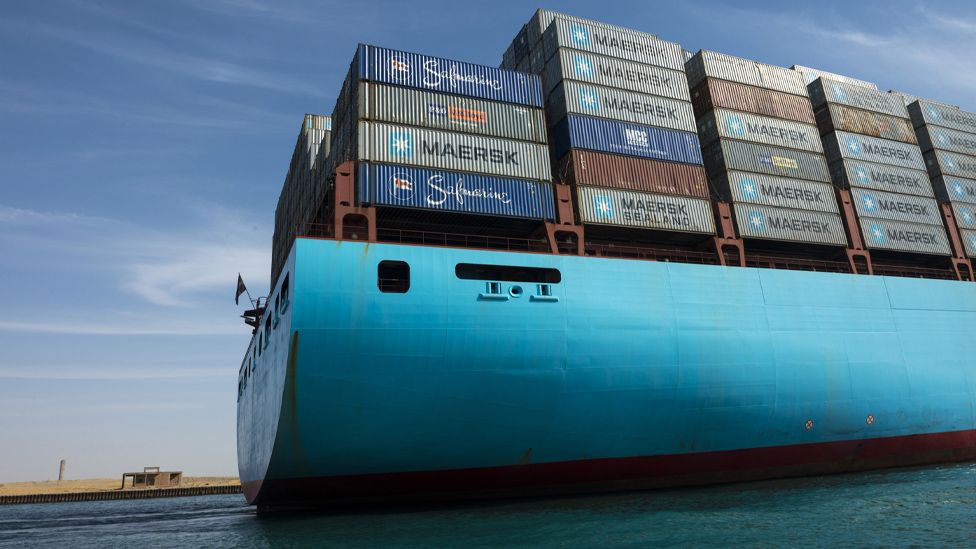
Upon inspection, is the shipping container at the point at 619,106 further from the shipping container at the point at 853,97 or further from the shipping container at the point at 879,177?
the shipping container at the point at 853,97

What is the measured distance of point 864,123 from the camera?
108 feet

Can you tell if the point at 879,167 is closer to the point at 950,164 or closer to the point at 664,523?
the point at 950,164

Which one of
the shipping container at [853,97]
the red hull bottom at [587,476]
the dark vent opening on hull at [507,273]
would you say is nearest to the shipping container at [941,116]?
the shipping container at [853,97]

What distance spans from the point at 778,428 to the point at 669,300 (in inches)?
264

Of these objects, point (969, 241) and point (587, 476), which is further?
point (969, 241)

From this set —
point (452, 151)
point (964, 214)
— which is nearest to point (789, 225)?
point (964, 214)

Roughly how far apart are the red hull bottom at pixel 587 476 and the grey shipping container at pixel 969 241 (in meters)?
13.9

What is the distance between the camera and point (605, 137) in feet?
82.4

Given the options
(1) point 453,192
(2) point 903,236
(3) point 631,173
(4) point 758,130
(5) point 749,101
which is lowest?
(2) point 903,236

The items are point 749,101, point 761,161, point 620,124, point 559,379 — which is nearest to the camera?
point 559,379

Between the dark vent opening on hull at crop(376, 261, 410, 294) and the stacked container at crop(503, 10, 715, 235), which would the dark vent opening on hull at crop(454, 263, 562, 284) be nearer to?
the dark vent opening on hull at crop(376, 261, 410, 294)

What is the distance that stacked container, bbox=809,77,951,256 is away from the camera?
30.0 m

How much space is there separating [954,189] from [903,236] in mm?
7592

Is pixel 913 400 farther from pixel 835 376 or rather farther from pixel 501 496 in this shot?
pixel 501 496
